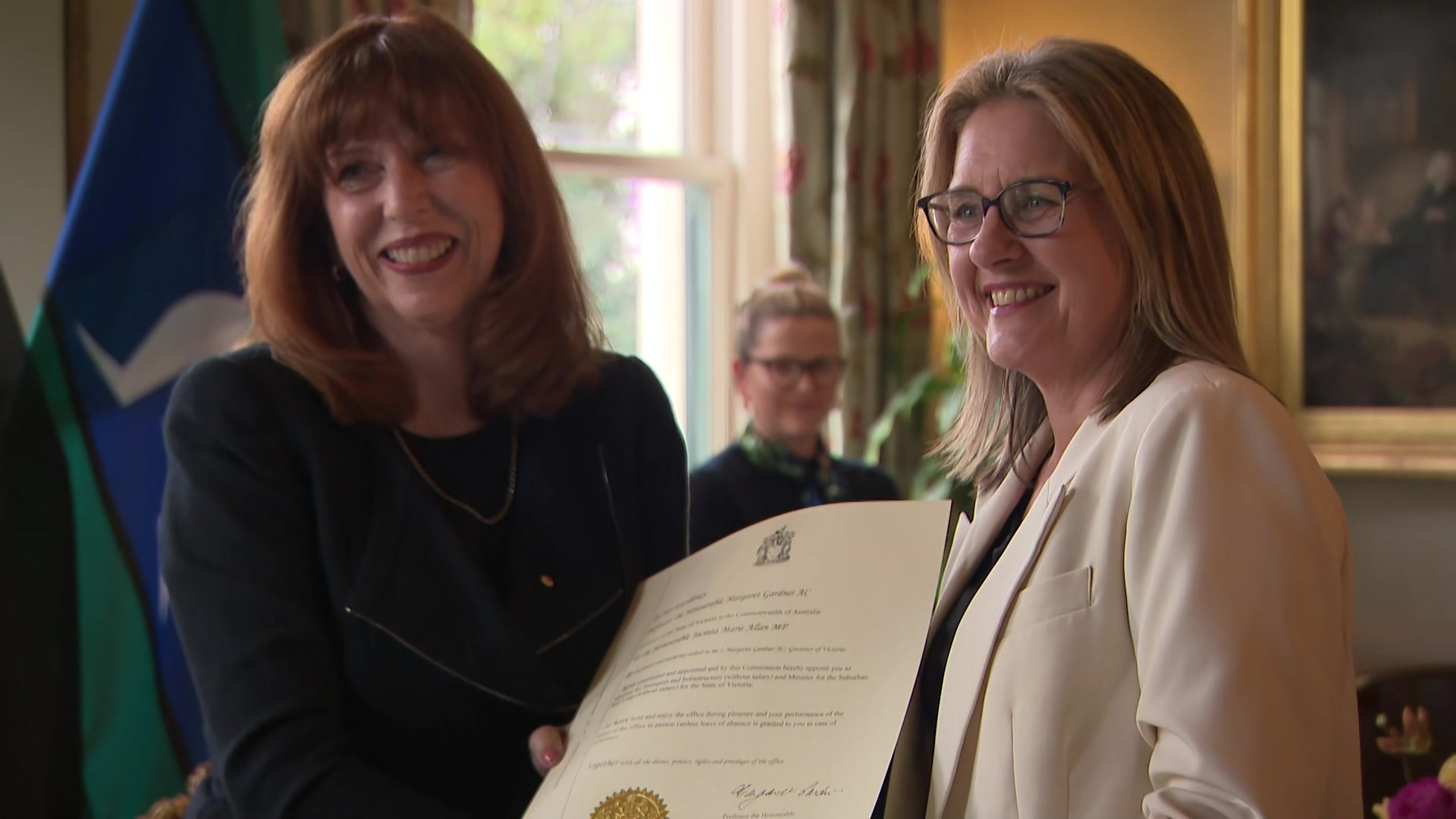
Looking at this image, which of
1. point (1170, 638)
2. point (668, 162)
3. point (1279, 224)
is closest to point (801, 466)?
point (668, 162)

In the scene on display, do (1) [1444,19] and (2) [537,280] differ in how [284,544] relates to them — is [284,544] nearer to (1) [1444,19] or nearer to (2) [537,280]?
(2) [537,280]

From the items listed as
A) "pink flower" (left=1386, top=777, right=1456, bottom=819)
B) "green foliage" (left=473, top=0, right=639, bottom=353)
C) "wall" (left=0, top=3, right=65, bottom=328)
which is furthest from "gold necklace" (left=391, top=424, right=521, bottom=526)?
"green foliage" (left=473, top=0, right=639, bottom=353)

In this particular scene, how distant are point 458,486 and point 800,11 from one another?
2490mm

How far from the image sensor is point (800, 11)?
139 inches

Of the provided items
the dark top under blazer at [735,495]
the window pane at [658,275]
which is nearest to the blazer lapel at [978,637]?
the dark top under blazer at [735,495]

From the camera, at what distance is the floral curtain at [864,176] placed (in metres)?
3.58

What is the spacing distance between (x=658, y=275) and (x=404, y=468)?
2.50m

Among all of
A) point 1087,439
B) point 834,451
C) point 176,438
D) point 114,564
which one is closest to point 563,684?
point 176,438

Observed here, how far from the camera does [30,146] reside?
238 centimetres

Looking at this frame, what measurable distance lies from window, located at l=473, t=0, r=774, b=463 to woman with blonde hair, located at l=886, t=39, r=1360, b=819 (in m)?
2.54
